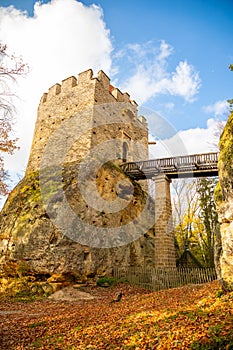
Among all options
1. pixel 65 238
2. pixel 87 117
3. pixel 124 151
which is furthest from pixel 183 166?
pixel 65 238

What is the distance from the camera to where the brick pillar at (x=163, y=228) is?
44.7ft

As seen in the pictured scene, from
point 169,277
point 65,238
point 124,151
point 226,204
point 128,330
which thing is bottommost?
point 128,330

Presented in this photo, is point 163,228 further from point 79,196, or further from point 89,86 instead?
point 89,86

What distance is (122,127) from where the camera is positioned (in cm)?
2078

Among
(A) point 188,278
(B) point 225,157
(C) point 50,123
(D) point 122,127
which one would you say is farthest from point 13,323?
(D) point 122,127

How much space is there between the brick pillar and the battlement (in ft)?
27.5

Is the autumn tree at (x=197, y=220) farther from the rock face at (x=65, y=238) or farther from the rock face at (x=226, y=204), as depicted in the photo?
the rock face at (x=226, y=204)

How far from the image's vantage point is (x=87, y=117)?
1736 centimetres

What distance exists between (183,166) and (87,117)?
7936mm

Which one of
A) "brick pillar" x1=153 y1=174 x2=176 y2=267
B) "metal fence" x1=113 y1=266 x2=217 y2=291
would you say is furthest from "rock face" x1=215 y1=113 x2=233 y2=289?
"brick pillar" x1=153 y1=174 x2=176 y2=267

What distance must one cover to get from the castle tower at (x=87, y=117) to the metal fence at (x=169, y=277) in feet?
28.0

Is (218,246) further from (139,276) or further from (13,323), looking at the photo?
(139,276)

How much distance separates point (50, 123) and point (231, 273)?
58.1 ft

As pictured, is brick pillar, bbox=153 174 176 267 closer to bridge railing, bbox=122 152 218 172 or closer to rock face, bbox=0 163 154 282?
bridge railing, bbox=122 152 218 172
